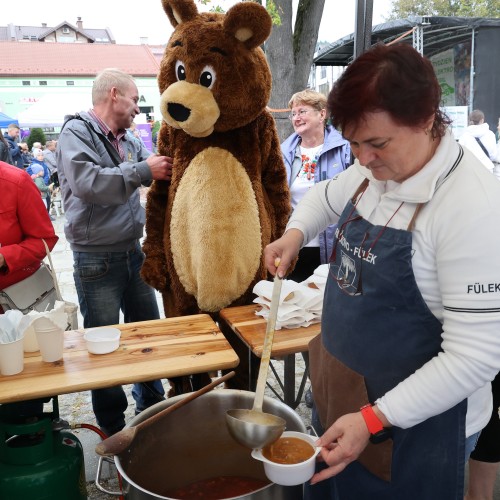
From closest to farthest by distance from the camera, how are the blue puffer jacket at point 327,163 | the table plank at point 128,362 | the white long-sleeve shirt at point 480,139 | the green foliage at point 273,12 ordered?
the table plank at point 128,362 < the blue puffer jacket at point 327,163 < the green foliage at point 273,12 < the white long-sleeve shirt at point 480,139

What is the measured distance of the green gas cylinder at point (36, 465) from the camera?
1675mm

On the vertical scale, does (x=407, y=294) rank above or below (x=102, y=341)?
above

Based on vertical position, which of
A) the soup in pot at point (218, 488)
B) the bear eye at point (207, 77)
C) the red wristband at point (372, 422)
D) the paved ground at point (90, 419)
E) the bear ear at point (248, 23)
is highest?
the bear ear at point (248, 23)

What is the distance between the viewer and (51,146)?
43.0ft

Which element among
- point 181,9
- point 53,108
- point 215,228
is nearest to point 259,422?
point 215,228

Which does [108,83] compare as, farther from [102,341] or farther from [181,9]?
[102,341]

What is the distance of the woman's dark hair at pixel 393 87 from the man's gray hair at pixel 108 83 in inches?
72.6

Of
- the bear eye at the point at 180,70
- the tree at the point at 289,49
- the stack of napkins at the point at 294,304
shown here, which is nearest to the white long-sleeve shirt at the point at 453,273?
the stack of napkins at the point at 294,304

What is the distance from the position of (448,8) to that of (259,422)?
22442 mm

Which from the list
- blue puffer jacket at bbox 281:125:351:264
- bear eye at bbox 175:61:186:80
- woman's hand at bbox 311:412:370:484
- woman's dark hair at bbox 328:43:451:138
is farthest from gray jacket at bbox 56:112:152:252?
woman's hand at bbox 311:412:370:484

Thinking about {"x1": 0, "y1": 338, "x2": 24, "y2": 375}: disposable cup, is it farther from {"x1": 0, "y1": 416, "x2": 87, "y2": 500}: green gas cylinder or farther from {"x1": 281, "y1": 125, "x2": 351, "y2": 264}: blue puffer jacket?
{"x1": 281, "y1": 125, "x2": 351, "y2": 264}: blue puffer jacket

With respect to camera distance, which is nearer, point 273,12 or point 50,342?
point 50,342

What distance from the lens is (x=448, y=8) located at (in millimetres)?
19672

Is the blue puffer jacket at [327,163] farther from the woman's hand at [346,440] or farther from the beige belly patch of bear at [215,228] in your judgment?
the woman's hand at [346,440]
